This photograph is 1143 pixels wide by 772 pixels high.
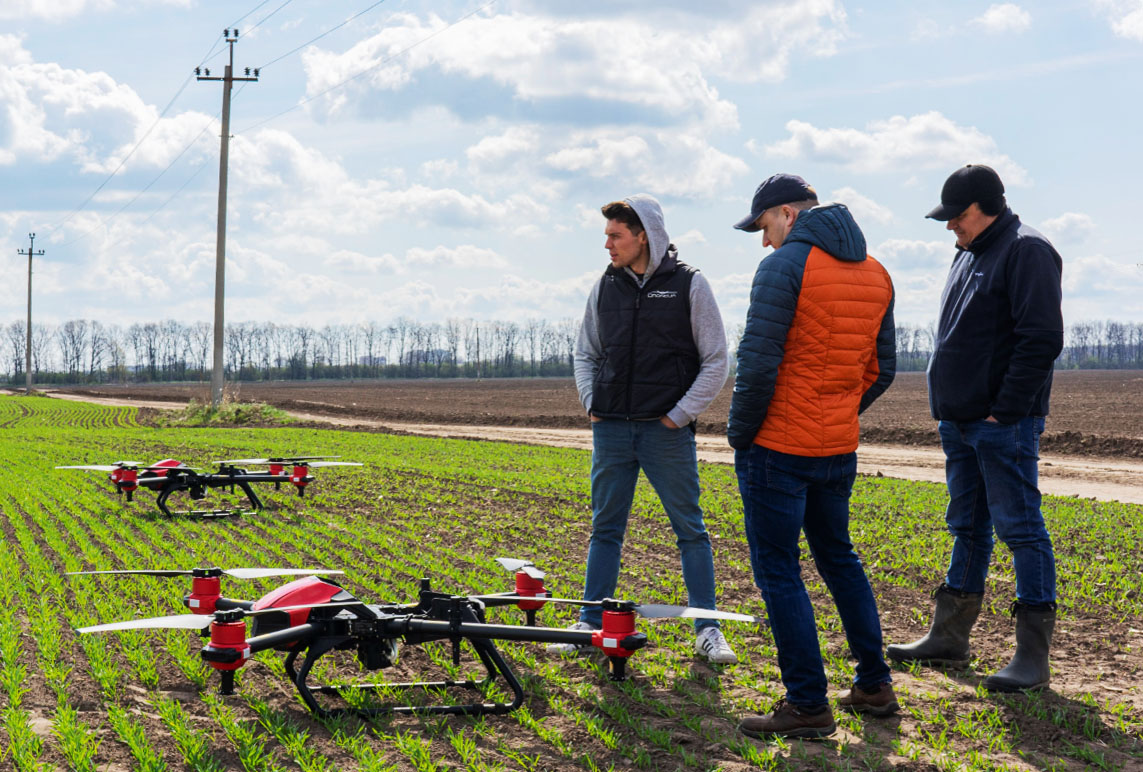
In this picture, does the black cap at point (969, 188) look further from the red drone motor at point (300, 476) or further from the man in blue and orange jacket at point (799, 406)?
the red drone motor at point (300, 476)

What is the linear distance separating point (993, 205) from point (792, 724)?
107 inches

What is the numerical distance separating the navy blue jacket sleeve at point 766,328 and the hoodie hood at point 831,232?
6 cm

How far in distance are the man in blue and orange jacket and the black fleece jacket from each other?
94 cm

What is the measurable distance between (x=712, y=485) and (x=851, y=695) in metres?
9.79

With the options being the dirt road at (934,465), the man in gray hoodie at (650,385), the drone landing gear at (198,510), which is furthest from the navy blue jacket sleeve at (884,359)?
the dirt road at (934,465)

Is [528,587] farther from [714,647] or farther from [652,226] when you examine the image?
[652,226]

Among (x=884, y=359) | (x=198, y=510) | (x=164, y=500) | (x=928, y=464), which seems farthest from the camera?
(x=928, y=464)

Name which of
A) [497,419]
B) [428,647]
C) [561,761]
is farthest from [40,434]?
[561,761]

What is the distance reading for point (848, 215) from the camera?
4.04m

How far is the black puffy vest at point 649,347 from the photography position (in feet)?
16.8

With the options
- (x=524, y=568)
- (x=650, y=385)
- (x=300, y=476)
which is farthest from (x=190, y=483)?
(x=650, y=385)

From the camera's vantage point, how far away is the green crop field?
384 centimetres

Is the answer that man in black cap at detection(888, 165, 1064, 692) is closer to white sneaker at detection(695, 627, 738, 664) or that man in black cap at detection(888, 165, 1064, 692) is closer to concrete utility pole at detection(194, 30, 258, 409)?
white sneaker at detection(695, 627, 738, 664)

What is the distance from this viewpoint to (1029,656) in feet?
15.0
